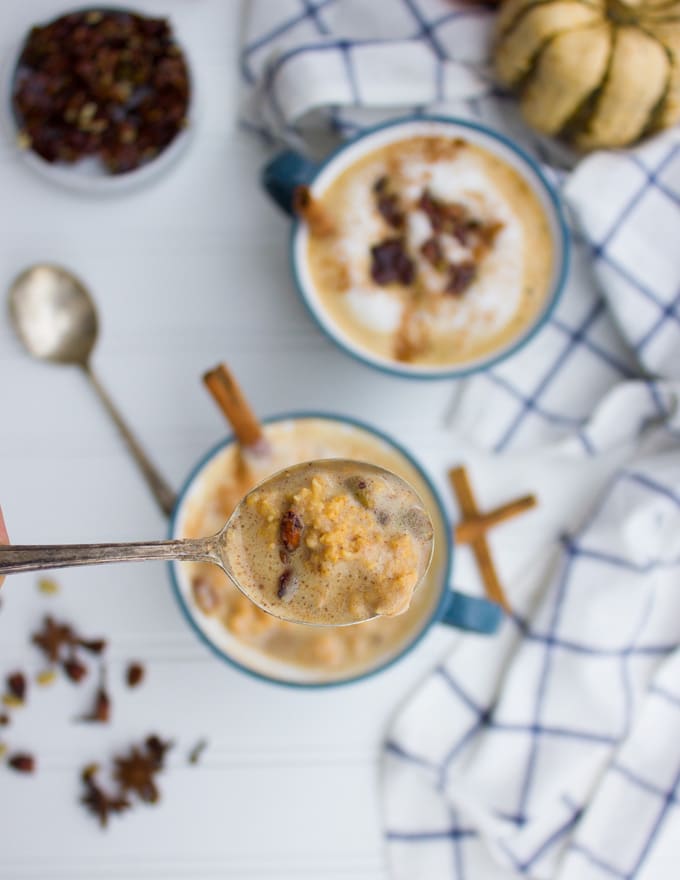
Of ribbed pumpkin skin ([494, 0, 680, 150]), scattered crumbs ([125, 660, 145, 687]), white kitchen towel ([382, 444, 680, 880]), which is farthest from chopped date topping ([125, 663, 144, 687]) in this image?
ribbed pumpkin skin ([494, 0, 680, 150])

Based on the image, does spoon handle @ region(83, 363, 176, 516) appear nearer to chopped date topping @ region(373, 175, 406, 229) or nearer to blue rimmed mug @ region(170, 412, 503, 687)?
blue rimmed mug @ region(170, 412, 503, 687)

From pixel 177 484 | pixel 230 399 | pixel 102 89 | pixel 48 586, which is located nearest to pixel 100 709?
pixel 48 586

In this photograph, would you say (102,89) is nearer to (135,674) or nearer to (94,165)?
(94,165)

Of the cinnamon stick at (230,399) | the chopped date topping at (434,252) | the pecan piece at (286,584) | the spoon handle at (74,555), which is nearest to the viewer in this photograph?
the spoon handle at (74,555)

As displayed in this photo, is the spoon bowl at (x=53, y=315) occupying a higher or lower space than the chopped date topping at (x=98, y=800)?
higher

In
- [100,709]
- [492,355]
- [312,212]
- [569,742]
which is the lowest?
[569,742]

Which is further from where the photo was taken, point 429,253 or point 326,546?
point 429,253

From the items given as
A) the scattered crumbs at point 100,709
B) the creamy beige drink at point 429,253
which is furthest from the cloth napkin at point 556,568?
the scattered crumbs at point 100,709

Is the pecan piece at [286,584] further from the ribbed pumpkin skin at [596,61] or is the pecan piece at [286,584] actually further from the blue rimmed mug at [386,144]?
the ribbed pumpkin skin at [596,61]
